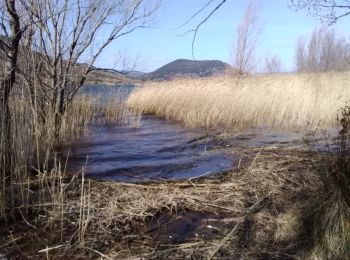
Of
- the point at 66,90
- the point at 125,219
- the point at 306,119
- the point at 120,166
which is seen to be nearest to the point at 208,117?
the point at 306,119

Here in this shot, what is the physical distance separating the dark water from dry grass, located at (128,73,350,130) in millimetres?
1539

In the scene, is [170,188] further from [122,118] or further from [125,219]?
[122,118]

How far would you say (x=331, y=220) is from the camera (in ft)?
10.6

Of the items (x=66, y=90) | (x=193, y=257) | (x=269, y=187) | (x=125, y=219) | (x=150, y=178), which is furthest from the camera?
(x=66, y=90)

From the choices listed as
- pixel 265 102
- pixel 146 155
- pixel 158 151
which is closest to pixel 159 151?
pixel 158 151

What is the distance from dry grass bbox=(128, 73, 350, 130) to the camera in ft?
37.0

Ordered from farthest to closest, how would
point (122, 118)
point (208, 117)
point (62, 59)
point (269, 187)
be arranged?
point (122, 118) → point (208, 117) → point (62, 59) → point (269, 187)

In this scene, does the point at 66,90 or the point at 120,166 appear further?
the point at 66,90

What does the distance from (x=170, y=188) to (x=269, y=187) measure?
119cm

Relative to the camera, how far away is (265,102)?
41.1 ft

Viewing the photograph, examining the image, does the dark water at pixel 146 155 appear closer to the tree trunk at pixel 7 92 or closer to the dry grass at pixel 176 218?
the dry grass at pixel 176 218

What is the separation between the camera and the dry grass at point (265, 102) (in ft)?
37.0

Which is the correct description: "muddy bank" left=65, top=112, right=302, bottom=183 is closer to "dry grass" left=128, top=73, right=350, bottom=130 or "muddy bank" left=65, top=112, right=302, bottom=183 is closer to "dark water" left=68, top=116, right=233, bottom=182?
"dark water" left=68, top=116, right=233, bottom=182

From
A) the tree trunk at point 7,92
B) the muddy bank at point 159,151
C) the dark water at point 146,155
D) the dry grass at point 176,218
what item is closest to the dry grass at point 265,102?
the muddy bank at point 159,151
